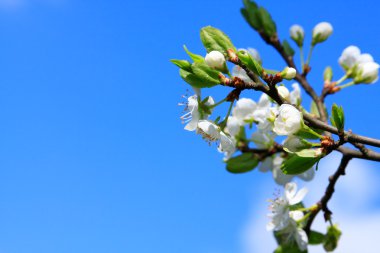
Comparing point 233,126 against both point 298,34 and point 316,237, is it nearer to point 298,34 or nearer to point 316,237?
A: point 316,237

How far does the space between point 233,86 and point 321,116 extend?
0.97 m

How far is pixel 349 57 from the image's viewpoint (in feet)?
8.54

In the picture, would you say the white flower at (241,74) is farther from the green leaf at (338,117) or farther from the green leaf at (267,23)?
the green leaf at (267,23)

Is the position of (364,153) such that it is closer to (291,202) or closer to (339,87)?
(291,202)

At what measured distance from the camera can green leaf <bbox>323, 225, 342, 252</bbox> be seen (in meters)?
2.41

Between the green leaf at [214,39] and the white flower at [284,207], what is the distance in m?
0.74

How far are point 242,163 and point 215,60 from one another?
971 mm

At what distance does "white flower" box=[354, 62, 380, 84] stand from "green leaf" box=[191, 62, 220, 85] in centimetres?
100

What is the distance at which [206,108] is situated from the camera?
1796 mm

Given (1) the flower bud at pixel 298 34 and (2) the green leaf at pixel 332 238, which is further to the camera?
(1) the flower bud at pixel 298 34

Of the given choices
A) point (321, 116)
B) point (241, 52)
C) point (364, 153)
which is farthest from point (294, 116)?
point (321, 116)

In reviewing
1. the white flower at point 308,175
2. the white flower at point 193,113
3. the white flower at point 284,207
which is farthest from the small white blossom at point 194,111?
the white flower at point 308,175

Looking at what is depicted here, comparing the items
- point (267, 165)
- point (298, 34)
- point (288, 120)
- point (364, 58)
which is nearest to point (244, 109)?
point (267, 165)

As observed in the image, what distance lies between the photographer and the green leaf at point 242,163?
247 centimetres
